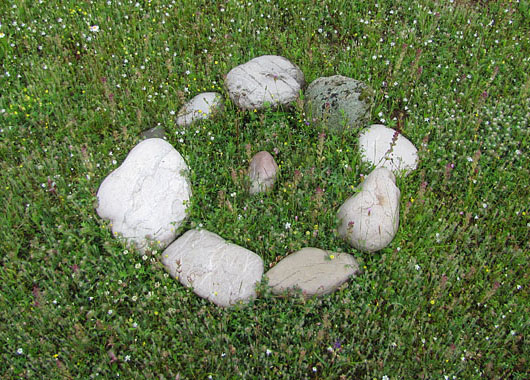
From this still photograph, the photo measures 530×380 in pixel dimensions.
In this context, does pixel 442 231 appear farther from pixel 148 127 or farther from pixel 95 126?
pixel 95 126

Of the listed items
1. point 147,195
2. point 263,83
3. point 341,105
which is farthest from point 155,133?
point 341,105

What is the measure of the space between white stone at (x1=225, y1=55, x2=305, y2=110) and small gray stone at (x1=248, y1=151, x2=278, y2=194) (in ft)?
2.89

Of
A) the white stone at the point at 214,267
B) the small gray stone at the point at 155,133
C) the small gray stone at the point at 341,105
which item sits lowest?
the white stone at the point at 214,267

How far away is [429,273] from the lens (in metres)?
4.68

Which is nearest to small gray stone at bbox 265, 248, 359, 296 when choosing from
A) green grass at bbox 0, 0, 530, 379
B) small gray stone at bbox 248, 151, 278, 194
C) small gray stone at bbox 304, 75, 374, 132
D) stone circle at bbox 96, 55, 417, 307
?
stone circle at bbox 96, 55, 417, 307

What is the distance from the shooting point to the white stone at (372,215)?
4805 mm

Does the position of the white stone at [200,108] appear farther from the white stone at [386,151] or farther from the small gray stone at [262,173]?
the white stone at [386,151]

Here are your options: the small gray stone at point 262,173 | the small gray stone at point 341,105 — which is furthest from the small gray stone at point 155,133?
the small gray stone at point 341,105

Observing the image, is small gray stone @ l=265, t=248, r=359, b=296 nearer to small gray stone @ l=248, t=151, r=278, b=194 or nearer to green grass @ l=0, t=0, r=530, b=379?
green grass @ l=0, t=0, r=530, b=379

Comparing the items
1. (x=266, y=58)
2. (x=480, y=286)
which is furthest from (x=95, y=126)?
(x=480, y=286)

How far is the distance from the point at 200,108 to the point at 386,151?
250 cm

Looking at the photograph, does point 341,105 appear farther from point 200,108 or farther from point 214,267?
point 214,267

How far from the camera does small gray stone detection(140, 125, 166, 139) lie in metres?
5.84

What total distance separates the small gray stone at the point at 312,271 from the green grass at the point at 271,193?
13cm
